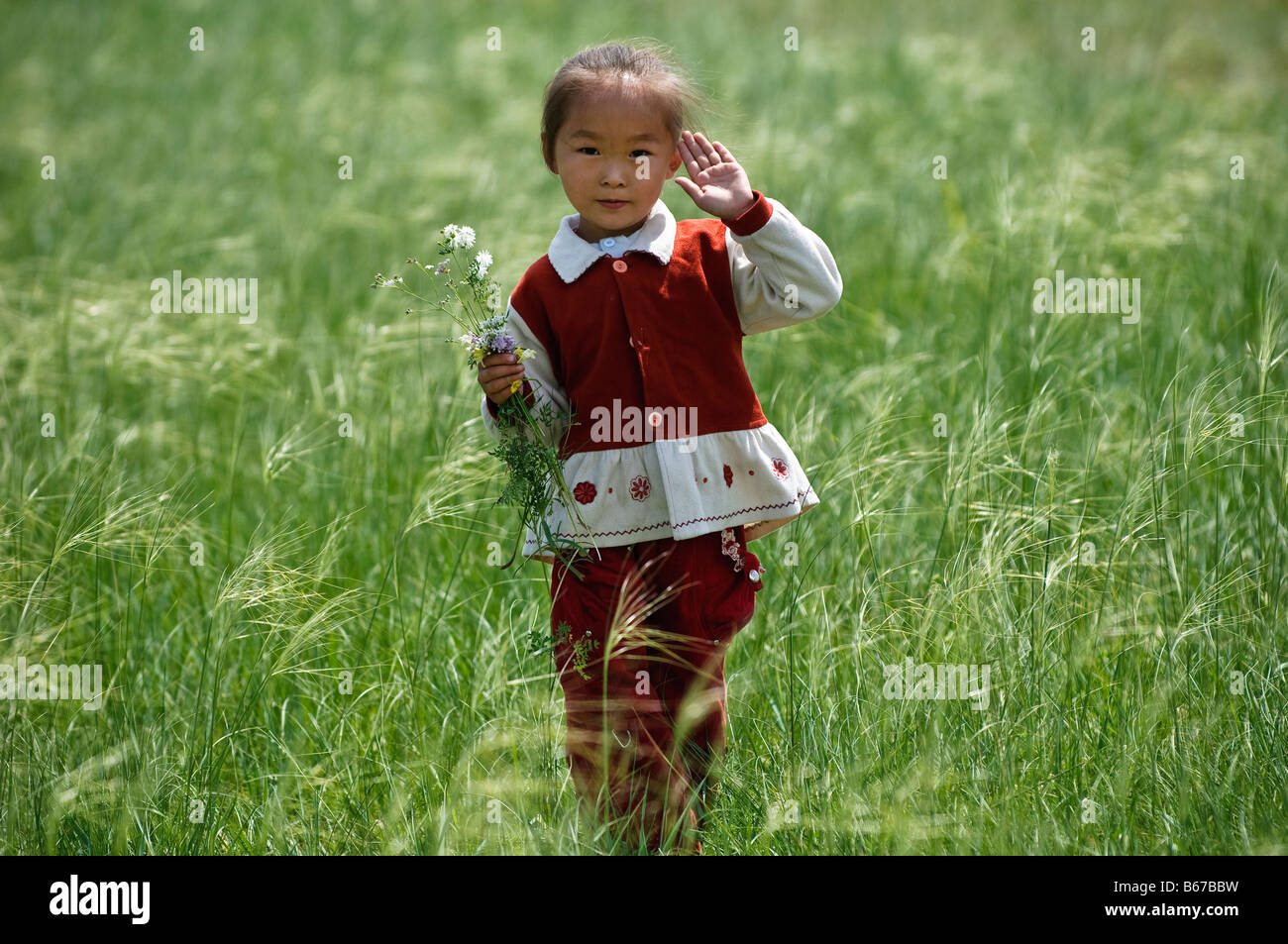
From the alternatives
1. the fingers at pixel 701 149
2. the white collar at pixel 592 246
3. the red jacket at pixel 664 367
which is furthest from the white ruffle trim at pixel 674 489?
the fingers at pixel 701 149

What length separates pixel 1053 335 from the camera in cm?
A: 331

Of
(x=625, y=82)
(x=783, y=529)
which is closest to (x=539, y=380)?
(x=625, y=82)

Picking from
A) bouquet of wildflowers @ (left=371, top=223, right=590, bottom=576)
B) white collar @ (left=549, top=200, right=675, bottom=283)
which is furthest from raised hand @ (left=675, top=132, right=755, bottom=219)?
bouquet of wildflowers @ (left=371, top=223, right=590, bottom=576)

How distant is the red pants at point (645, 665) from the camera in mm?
2137

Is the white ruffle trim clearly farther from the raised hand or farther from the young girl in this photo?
the raised hand

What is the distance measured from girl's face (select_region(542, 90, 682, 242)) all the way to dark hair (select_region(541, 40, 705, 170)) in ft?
0.05

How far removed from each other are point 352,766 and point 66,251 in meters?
3.36

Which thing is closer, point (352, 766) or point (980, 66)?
point (352, 766)

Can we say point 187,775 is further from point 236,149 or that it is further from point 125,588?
point 236,149

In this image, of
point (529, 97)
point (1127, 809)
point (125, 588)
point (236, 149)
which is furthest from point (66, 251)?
point (1127, 809)

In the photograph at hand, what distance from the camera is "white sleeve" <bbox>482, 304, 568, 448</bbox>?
2162 mm

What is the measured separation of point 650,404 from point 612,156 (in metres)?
0.41

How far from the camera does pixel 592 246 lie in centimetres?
217

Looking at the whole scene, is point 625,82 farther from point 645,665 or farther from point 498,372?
point 645,665
